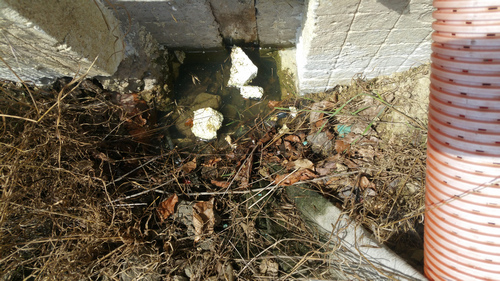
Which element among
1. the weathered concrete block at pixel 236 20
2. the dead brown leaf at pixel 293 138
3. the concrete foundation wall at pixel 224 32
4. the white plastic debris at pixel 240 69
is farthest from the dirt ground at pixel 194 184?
the weathered concrete block at pixel 236 20

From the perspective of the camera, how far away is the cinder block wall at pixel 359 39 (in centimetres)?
176

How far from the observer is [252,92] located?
294 cm

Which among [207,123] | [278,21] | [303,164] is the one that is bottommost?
[303,164]


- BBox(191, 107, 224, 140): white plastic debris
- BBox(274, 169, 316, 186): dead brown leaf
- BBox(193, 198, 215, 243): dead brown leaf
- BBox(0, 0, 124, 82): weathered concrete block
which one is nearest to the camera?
BBox(0, 0, 124, 82): weathered concrete block

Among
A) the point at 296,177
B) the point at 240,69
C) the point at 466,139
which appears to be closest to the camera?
the point at 466,139

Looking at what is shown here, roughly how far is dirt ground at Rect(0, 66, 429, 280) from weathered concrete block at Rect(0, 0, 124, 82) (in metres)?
0.30

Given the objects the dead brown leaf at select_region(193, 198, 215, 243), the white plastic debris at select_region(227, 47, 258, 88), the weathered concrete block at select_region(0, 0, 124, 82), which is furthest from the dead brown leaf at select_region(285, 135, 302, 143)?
the weathered concrete block at select_region(0, 0, 124, 82)

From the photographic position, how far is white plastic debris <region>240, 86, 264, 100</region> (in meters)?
2.93

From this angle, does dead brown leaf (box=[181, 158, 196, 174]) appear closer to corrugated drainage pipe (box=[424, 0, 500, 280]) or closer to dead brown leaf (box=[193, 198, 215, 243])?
dead brown leaf (box=[193, 198, 215, 243])

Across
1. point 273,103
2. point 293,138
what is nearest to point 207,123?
point 273,103

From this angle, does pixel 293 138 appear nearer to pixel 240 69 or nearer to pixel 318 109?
pixel 318 109

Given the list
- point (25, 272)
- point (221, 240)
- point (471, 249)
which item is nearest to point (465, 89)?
point (471, 249)

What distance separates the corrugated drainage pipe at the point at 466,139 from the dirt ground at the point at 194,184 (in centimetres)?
57

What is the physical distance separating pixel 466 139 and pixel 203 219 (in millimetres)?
1982
